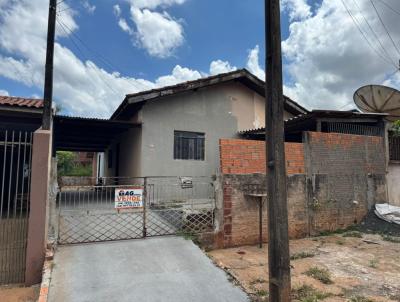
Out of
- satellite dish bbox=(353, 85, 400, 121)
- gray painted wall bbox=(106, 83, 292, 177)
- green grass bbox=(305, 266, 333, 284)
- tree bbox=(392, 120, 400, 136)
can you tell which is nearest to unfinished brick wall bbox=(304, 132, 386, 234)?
tree bbox=(392, 120, 400, 136)

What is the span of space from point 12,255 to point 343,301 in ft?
17.8

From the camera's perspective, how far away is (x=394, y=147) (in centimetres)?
1030

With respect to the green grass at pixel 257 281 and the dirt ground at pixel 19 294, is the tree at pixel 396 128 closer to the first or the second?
the green grass at pixel 257 281

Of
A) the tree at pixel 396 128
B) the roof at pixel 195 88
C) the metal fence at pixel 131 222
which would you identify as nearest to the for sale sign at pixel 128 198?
the metal fence at pixel 131 222

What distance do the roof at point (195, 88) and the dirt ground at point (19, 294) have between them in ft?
20.8

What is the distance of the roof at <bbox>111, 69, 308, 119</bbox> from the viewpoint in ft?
32.7

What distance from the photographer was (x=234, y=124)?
12.2m

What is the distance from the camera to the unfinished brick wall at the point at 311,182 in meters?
6.84

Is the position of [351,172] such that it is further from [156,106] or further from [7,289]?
[7,289]

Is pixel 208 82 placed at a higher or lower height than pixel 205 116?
higher

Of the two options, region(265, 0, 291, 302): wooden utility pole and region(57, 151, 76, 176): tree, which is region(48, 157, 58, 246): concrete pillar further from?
region(57, 151, 76, 176): tree

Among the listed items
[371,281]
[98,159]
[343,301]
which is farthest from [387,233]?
[98,159]

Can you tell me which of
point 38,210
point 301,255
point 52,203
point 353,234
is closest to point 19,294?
point 38,210

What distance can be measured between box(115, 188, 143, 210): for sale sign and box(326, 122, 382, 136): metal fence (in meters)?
6.86
